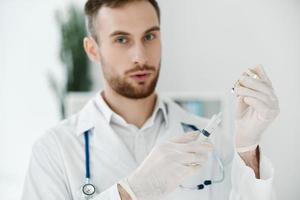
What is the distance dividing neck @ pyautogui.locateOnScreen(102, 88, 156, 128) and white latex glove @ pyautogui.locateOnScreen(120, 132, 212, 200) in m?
0.30

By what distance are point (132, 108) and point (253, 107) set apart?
17.3 inches

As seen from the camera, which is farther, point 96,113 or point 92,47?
point 92,47

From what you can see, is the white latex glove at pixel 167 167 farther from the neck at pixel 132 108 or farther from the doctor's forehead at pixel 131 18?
the doctor's forehead at pixel 131 18

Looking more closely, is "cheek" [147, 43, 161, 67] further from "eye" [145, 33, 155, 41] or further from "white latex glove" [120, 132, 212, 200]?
"white latex glove" [120, 132, 212, 200]

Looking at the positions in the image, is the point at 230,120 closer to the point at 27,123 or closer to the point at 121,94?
the point at 121,94

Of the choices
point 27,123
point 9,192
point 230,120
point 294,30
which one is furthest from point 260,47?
point 9,192

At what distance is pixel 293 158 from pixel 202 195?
1493 millimetres

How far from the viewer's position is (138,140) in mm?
1483

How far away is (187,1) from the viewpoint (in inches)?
124

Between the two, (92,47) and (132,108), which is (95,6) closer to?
(92,47)

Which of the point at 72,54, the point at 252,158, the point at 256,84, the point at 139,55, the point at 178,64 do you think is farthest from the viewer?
the point at 72,54

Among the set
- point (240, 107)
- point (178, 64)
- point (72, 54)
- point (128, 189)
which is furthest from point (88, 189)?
point (72, 54)

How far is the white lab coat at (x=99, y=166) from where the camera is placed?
1301 mm

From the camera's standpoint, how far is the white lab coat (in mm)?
1301
